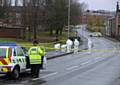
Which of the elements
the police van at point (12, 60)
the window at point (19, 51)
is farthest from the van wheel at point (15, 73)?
the window at point (19, 51)

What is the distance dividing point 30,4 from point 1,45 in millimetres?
63622

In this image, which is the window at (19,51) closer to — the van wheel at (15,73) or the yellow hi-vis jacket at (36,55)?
the yellow hi-vis jacket at (36,55)

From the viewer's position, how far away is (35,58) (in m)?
19.6

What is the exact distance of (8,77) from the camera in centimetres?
1980

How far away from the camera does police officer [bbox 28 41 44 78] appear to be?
63.8 feet

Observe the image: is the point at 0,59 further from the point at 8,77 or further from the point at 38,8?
the point at 38,8

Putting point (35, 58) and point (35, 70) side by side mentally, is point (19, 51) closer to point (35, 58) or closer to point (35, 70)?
point (35, 58)

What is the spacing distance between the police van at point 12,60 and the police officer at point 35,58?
47cm

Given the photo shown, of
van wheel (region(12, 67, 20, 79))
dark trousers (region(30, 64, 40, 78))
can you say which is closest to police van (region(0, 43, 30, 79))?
van wheel (region(12, 67, 20, 79))

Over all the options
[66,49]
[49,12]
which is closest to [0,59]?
[66,49]

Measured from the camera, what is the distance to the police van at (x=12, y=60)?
18766 millimetres

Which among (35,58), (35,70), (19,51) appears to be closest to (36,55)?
(35,58)

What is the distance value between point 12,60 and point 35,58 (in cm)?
114

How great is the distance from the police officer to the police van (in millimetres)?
467
